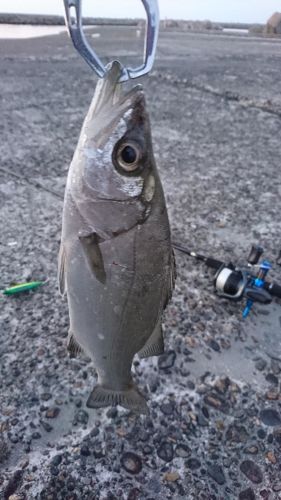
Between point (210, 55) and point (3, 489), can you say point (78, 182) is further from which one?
point (210, 55)

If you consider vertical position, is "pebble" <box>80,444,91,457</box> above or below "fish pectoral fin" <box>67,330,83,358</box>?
below

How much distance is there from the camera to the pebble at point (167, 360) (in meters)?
2.48

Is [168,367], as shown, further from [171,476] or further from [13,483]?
[13,483]

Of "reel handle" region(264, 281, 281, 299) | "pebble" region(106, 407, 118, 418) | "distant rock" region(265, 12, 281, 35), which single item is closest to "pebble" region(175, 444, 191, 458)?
"pebble" region(106, 407, 118, 418)

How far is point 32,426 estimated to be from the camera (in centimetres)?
209

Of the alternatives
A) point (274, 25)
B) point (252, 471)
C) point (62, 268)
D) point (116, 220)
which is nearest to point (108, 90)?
point (116, 220)

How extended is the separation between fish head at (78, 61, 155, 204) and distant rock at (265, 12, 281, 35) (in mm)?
26821

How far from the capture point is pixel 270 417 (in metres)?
2.25

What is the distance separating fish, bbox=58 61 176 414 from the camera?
1.41 meters

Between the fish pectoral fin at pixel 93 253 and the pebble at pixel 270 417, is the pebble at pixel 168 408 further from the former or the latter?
the fish pectoral fin at pixel 93 253

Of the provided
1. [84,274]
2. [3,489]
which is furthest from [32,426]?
Answer: [84,274]

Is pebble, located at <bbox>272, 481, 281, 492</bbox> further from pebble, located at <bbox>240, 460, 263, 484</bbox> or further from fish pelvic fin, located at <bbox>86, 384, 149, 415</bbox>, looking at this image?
fish pelvic fin, located at <bbox>86, 384, 149, 415</bbox>

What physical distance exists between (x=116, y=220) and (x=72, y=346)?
0.62 metres

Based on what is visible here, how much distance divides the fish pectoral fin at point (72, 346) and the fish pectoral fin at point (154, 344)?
0.27 metres
